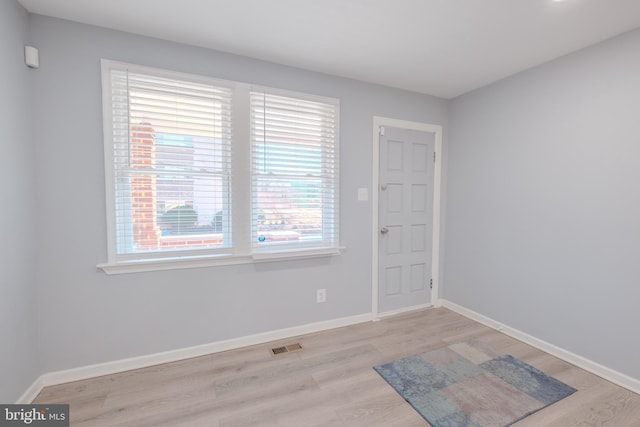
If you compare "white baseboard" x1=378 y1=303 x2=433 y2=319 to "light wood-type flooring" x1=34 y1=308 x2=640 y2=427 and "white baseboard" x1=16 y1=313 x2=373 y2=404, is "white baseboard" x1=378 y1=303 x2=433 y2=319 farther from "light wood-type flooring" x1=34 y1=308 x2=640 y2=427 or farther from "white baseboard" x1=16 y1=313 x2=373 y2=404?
"light wood-type flooring" x1=34 y1=308 x2=640 y2=427

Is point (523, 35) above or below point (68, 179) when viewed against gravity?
above

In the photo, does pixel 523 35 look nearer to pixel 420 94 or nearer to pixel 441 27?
pixel 441 27

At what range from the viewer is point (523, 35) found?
2.03 m

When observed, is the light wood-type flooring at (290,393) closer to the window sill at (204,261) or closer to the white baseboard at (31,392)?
the white baseboard at (31,392)

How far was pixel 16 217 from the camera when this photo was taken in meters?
1.67

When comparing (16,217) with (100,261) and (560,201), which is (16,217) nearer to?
(100,261)

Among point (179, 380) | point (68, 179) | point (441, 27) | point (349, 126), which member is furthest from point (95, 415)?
point (441, 27)

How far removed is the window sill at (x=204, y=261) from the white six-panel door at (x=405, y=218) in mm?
696

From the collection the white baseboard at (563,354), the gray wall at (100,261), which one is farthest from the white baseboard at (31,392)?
the white baseboard at (563,354)

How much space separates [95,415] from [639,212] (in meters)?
3.80

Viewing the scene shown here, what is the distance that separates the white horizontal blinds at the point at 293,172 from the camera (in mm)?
2484

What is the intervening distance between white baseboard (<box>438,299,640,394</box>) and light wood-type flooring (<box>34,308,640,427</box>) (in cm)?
6

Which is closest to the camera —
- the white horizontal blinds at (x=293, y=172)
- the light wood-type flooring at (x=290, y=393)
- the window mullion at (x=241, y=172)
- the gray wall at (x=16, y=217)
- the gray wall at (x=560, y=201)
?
the gray wall at (x=16, y=217)

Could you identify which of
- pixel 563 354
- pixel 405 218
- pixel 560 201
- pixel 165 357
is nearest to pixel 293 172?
pixel 405 218
